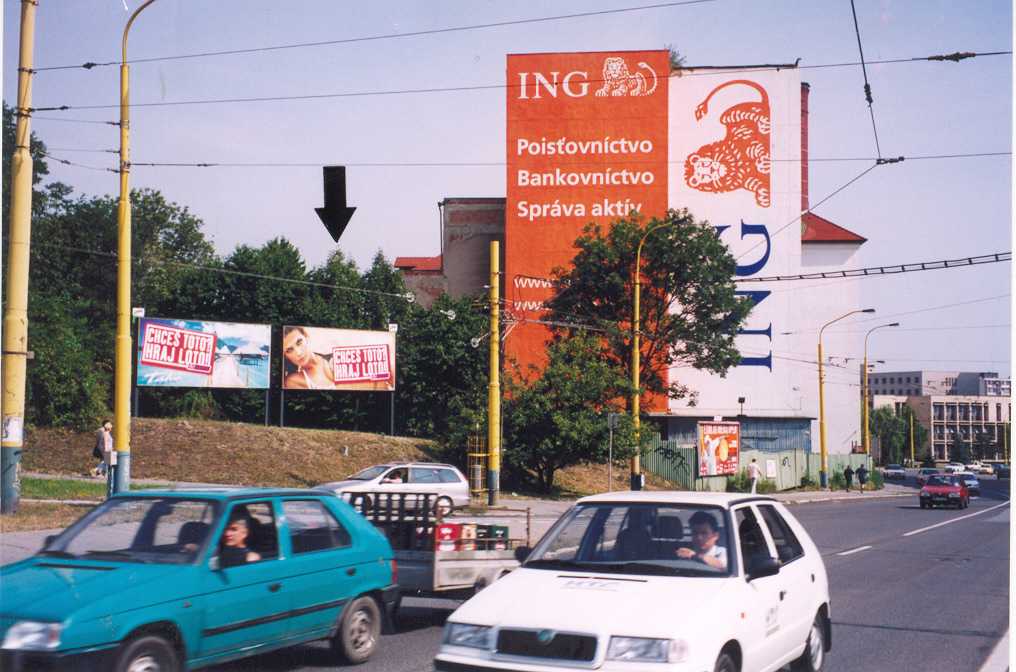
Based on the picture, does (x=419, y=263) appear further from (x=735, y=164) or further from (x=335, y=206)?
(x=335, y=206)

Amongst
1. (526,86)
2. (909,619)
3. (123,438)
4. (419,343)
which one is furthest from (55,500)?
(526,86)

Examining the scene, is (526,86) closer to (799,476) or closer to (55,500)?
(799,476)

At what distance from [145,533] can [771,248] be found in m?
60.8

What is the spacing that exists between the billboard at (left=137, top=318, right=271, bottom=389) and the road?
23.2 m

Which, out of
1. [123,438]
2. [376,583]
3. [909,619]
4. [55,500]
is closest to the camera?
[376,583]

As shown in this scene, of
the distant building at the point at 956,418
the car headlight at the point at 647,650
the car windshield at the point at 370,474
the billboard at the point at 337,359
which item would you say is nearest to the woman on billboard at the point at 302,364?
the billboard at the point at 337,359

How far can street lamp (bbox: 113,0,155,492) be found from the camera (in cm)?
1869

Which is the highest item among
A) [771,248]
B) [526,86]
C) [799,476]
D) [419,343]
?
[526,86]

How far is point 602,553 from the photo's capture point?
7.28 m

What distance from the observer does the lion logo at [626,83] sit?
63250 millimetres

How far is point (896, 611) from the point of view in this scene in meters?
12.7

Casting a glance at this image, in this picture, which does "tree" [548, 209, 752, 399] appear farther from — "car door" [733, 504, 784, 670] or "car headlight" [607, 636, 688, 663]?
"car headlight" [607, 636, 688, 663]

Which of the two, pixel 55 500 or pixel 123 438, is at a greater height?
pixel 123 438

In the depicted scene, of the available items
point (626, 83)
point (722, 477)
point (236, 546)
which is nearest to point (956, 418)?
point (722, 477)
